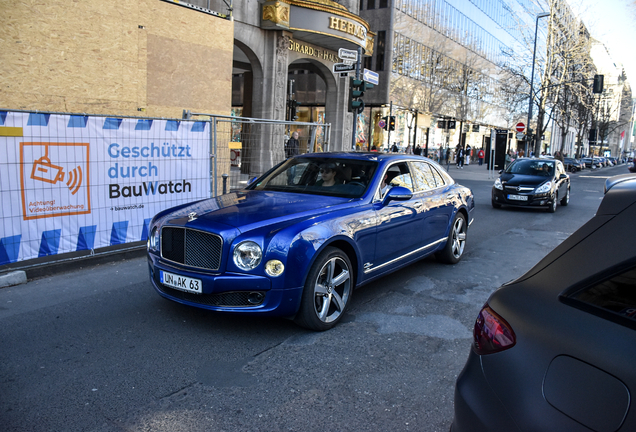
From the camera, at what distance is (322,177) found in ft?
18.1

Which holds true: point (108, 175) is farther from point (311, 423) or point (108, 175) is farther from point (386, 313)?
point (311, 423)

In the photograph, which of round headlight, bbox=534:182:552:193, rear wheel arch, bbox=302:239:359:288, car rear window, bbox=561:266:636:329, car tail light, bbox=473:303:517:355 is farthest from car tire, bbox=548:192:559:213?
car rear window, bbox=561:266:636:329

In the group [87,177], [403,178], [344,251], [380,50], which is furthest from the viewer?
[380,50]

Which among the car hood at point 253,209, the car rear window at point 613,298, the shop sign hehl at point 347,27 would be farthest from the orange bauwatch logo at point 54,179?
the shop sign hehl at point 347,27

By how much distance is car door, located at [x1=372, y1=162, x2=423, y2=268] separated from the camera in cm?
514

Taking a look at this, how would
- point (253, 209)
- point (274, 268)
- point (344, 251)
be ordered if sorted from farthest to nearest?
point (344, 251) < point (253, 209) < point (274, 268)

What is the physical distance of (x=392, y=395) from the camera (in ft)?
10.9

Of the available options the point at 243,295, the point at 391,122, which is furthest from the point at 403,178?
the point at 391,122

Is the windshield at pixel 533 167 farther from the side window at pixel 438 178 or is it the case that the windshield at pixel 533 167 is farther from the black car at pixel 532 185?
the side window at pixel 438 178

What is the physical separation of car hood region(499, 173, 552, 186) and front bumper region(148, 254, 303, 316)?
37.2 ft

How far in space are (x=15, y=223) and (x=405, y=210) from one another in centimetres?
446

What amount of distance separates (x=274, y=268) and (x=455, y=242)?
149 inches

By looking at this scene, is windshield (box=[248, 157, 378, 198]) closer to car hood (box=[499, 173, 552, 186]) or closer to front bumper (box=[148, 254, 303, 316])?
front bumper (box=[148, 254, 303, 316])

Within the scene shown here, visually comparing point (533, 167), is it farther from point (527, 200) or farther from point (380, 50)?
point (380, 50)
